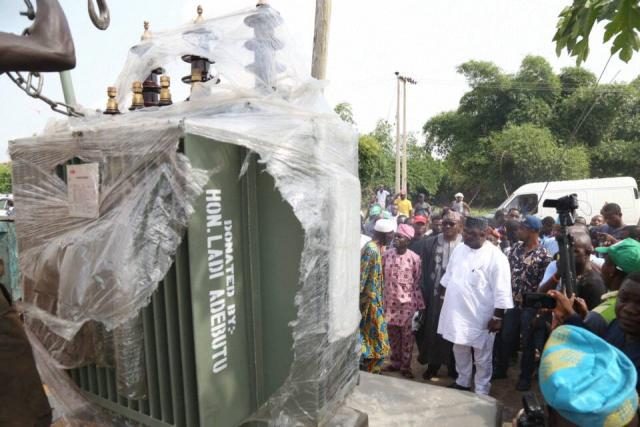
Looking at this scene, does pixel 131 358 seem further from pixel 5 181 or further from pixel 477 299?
pixel 5 181

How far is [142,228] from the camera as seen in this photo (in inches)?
56.4

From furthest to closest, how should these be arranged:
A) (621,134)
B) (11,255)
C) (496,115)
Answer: (496,115), (621,134), (11,255)

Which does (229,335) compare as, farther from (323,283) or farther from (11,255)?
(11,255)

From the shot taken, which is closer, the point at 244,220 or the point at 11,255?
the point at 244,220

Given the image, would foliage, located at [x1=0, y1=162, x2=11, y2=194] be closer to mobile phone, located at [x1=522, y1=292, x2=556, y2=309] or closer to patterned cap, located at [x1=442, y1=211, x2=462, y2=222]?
patterned cap, located at [x1=442, y1=211, x2=462, y2=222]

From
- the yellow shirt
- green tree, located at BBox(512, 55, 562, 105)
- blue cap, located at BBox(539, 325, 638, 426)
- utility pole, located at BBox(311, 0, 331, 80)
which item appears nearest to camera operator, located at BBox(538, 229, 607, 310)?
blue cap, located at BBox(539, 325, 638, 426)

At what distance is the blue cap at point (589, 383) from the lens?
1.28 metres

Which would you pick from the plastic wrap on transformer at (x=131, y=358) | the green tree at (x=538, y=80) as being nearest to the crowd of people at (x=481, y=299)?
the plastic wrap on transformer at (x=131, y=358)

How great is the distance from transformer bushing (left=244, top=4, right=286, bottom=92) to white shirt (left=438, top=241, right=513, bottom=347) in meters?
2.74

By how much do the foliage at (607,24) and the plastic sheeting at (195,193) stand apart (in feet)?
3.61

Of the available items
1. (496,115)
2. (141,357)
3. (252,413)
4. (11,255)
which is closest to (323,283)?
(252,413)

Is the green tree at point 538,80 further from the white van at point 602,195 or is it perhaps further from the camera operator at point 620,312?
the camera operator at point 620,312

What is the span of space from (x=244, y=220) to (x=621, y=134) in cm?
2980

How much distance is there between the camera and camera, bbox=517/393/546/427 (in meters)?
1.76
